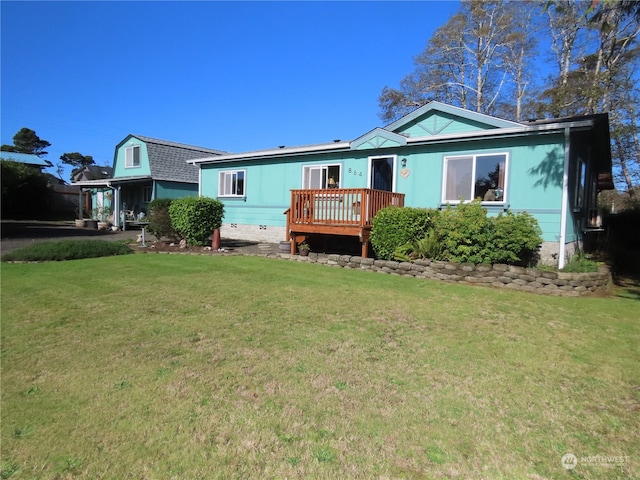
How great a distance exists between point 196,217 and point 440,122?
8.30 m

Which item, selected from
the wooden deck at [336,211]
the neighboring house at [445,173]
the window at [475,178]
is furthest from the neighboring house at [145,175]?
the window at [475,178]

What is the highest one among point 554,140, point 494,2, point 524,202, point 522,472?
point 494,2

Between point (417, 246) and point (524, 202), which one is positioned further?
point (524, 202)

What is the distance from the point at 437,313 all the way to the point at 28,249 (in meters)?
11.0

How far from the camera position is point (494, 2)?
25.6 meters

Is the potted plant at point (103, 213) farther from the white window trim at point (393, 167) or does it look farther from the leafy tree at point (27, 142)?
the leafy tree at point (27, 142)

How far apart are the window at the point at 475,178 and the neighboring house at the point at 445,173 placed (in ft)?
0.08

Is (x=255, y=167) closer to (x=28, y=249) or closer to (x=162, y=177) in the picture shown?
(x=28, y=249)

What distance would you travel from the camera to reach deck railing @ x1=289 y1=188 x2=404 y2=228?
10320 mm

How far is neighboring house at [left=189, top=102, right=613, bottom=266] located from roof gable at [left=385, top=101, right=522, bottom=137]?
0.10ft

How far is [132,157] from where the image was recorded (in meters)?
24.5

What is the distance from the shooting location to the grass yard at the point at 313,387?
2461 mm

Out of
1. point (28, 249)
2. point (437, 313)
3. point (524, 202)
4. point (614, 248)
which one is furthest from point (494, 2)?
point (28, 249)

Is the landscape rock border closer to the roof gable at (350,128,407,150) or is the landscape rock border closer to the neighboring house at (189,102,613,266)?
the neighboring house at (189,102,613,266)
